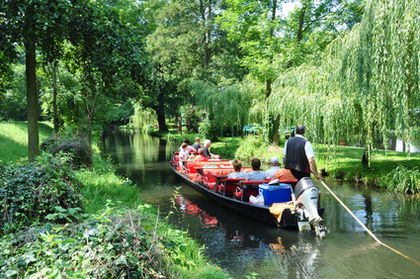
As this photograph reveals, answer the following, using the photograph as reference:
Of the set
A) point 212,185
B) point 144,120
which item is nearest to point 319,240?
point 212,185

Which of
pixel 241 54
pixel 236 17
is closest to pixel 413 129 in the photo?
pixel 236 17

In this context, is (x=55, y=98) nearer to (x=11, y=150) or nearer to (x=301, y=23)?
(x=11, y=150)

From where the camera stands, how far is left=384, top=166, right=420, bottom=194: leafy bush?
1022cm

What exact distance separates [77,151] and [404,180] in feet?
31.0

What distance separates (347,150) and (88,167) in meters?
10.6

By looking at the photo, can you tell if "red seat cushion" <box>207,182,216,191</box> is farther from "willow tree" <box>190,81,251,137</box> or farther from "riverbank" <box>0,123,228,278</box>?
"willow tree" <box>190,81,251,137</box>

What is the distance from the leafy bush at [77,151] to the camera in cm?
1055

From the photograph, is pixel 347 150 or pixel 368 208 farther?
pixel 347 150

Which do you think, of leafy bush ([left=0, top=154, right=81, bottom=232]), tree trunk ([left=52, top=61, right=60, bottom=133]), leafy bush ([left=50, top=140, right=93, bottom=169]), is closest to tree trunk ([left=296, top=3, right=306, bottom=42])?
tree trunk ([left=52, top=61, right=60, bottom=133])

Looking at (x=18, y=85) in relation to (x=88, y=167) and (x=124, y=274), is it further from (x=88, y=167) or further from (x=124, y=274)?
(x=124, y=274)

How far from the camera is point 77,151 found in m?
10.9

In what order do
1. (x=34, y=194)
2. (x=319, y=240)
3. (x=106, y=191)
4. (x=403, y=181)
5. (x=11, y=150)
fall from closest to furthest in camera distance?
(x=34, y=194), (x=319, y=240), (x=106, y=191), (x=403, y=181), (x=11, y=150)

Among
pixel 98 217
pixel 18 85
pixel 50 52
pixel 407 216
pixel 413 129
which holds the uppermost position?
pixel 18 85

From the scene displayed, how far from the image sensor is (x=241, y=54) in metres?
28.0
